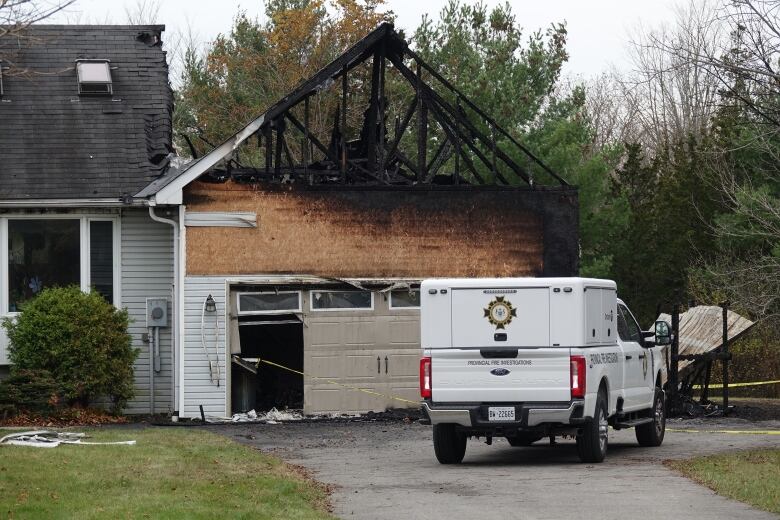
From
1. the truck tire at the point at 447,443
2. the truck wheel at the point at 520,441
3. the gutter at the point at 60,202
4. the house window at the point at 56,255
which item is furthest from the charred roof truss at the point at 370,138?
the truck tire at the point at 447,443

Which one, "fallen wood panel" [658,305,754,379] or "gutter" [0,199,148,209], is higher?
"gutter" [0,199,148,209]

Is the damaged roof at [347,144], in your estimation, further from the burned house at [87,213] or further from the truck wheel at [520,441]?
the truck wheel at [520,441]

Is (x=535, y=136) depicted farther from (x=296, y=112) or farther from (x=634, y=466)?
(x=634, y=466)

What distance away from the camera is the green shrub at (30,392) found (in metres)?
23.5

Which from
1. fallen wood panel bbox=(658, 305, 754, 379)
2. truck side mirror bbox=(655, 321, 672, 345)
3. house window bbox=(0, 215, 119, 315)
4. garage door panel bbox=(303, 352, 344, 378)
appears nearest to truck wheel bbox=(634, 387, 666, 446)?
truck side mirror bbox=(655, 321, 672, 345)

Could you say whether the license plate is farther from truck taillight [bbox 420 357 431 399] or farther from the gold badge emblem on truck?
the gold badge emblem on truck

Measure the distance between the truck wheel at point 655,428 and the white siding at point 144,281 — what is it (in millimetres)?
9853

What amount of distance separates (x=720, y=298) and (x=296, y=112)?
21834 mm

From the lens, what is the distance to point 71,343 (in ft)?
78.0

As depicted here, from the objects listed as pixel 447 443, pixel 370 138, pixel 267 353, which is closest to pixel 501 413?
pixel 447 443

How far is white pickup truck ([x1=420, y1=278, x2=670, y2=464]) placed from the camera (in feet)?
53.8

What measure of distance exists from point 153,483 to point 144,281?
474 inches

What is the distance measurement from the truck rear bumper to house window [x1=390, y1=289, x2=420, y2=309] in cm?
895

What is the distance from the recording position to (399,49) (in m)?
26.3
